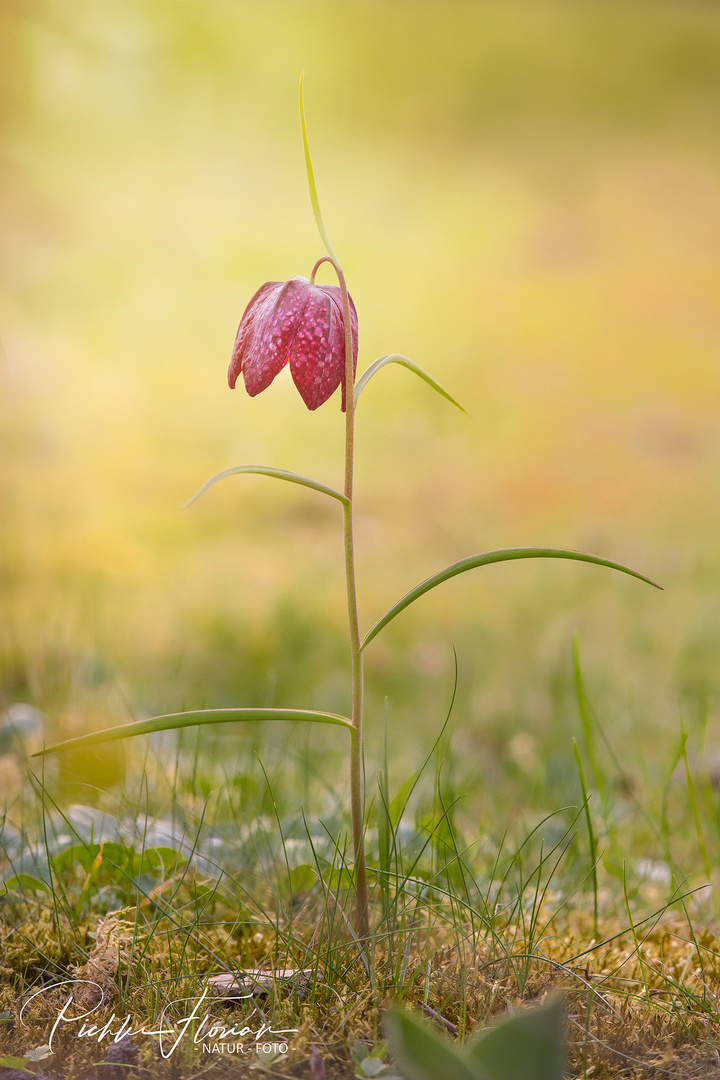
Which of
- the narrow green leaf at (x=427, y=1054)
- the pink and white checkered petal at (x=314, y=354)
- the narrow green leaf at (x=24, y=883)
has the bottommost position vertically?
the narrow green leaf at (x=24, y=883)

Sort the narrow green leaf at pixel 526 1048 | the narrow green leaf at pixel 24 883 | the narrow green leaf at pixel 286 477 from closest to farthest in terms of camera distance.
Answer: the narrow green leaf at pixel 526 1048 < the narrow green leaf at pixel 286 477 < the narrow green leaf at pixel 24 883

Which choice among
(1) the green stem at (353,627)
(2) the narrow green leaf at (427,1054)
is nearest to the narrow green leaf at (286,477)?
(1) the green stem at (353,627)

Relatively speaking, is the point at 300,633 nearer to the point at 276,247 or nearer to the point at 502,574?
the point at 502,574

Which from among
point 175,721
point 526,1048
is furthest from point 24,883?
point 526,1048

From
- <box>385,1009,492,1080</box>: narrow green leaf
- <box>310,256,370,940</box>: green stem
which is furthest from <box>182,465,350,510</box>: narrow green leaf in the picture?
<box>385,1009,492,1080</box>: narrow green leaf

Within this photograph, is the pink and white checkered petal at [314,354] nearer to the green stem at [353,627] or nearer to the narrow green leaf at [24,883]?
the green stem at [353,627]

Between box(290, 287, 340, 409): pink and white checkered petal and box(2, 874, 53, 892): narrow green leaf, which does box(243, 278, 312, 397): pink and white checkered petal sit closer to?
box(290, 287, 340, 409): pink and white checkered petal

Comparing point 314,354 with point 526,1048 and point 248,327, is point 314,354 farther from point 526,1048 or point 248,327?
point 526,1048
